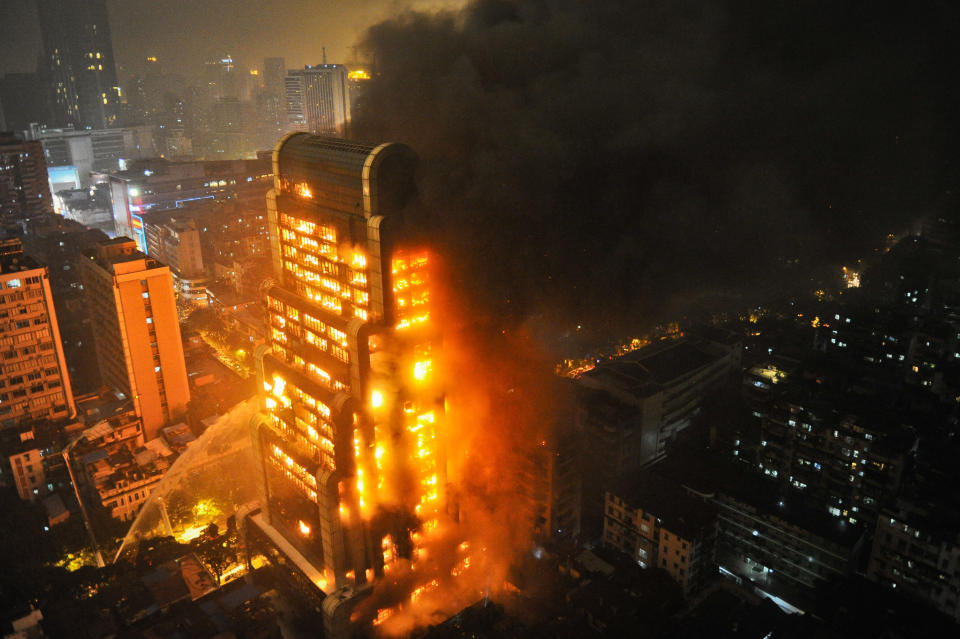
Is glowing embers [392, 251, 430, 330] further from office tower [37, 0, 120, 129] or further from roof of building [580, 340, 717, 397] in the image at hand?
office tower [37, 0, 120, 129]

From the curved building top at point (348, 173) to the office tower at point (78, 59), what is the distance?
8959 centimetres

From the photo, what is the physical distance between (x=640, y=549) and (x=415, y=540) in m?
8.26

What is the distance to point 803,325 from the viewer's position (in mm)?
39719

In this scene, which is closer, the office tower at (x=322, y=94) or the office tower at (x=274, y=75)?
the office tower at (x=322, y=94)

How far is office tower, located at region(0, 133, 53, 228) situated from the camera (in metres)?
56.0

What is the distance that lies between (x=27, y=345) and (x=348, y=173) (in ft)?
69.4

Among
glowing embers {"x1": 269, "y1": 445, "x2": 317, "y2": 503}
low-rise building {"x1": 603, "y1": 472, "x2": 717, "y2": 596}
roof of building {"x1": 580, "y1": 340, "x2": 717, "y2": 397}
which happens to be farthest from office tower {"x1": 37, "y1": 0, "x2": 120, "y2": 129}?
low-rise building {"x1": 603, "y1": 472, "x2": 717, "y2": 596}

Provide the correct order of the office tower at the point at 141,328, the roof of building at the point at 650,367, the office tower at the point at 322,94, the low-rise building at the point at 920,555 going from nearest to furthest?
the low-rise building at the point at 920,555, the office tower at the point at 141,328, the roof of building at the point at 650,367, the office tower at the point at 322,94

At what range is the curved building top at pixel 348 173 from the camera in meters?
15.8

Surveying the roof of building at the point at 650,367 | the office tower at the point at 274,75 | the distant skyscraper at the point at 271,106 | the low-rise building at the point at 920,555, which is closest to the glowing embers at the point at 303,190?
the roof of building at the point at 650,367

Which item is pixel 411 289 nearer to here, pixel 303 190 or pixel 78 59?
pixel 303 190

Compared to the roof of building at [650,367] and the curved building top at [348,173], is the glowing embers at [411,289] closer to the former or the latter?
the curved building top at [348,173]

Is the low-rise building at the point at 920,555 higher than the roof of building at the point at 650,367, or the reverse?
the roof of building at the point at 650,367

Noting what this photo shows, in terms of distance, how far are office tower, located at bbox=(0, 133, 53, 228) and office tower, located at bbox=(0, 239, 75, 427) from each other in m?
32.1
